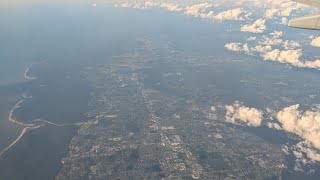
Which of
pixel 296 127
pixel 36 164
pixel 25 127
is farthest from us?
pixel 296 127

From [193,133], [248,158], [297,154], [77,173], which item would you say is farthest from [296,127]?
[77,173]

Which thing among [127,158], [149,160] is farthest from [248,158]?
[127,158]

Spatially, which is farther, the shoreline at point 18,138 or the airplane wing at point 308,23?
the shoreline at point 18,138

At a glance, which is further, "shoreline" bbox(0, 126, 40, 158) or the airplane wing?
"shoreline" bbox(0, 126, 40, 158)

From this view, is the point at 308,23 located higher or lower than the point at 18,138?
higher

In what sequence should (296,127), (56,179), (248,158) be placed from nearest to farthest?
(56,179)
(248,158)
(296,127)

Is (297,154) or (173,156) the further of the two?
(297,154)

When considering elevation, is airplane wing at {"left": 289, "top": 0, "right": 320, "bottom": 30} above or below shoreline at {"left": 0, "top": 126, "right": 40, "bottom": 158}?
above

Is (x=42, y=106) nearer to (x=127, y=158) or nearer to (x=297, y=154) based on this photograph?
(x=127, y=158)

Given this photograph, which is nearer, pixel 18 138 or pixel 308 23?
pixel 308 23

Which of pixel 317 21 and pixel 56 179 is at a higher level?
pixel 317 21

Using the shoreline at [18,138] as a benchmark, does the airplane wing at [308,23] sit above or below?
above
